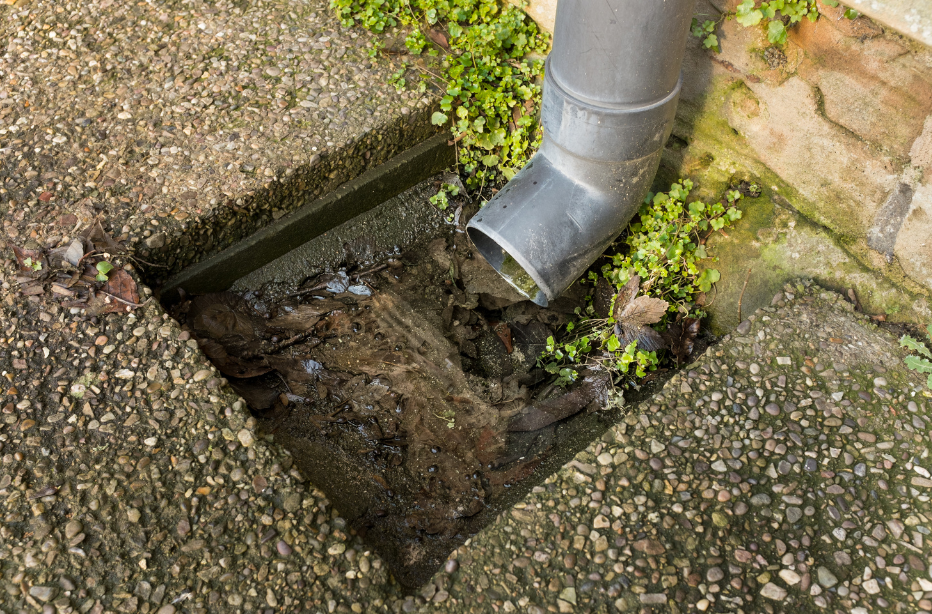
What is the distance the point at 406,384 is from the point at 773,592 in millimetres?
1526

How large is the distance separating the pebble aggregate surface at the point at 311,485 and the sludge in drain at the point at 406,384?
369 mm

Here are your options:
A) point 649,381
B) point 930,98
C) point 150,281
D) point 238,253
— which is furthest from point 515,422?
point 930,98

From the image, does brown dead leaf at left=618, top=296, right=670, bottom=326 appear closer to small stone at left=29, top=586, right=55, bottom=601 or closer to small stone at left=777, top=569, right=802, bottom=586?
small stone at left=777, top=569, right=802, bottom=586

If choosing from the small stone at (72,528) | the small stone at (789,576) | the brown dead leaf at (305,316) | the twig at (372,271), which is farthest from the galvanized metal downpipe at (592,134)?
the small stone at (72,528)

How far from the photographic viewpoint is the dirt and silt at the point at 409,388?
2471 millimetres

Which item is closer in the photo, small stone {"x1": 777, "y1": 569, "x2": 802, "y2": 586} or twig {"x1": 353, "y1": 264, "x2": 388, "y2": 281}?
small stone {"x1": 777, "y1": 569, "x2": 802, "y2": 586}

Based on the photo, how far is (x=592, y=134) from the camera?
7.45ft

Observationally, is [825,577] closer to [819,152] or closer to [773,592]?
[773,592]

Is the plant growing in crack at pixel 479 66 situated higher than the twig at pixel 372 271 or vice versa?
the plant growing in crack at pixel 479 66

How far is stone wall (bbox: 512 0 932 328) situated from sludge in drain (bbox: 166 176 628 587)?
881mm

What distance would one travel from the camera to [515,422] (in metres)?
2.69

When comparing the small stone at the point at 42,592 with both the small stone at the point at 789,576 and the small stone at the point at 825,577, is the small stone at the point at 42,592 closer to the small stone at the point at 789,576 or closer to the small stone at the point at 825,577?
Result: the small stone at the point at 789,576

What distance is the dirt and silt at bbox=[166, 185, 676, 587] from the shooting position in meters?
2.47

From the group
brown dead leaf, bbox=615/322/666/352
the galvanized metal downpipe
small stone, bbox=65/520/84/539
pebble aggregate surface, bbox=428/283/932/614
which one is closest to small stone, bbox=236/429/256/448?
small stone, bbox=65/520/84/539
